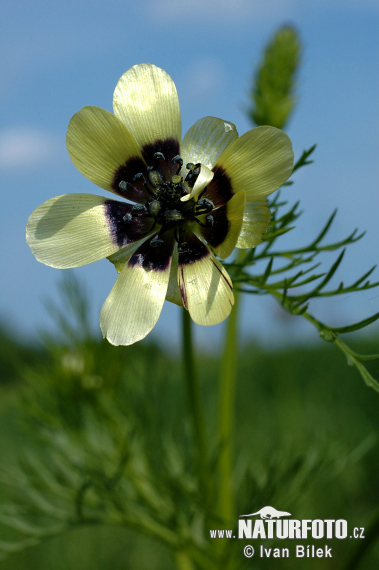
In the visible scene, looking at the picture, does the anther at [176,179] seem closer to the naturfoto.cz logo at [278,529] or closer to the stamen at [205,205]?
the stamen at [205,205]

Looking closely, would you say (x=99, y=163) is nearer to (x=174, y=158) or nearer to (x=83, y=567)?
(x=174, y=158)

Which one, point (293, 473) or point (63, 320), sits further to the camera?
point (63, 320)

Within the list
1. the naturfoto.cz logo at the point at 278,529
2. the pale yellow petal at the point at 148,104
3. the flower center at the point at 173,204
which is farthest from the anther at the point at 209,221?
the naturfoto.cz logo at the point at 278,529

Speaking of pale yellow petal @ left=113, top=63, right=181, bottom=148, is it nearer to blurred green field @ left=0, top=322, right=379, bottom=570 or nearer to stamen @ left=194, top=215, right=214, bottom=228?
stamen @ left=194, top=215, right=214, bottom=228

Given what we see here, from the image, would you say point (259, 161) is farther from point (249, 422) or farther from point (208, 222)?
point (249, 422)

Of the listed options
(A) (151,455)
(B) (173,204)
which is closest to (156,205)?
(B) (173,204)

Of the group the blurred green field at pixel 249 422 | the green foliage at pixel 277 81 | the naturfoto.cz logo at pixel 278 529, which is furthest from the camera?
the blurred green field at pixel 249 422

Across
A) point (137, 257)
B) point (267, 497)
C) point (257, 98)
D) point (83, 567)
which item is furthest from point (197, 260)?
point (83, 567)
